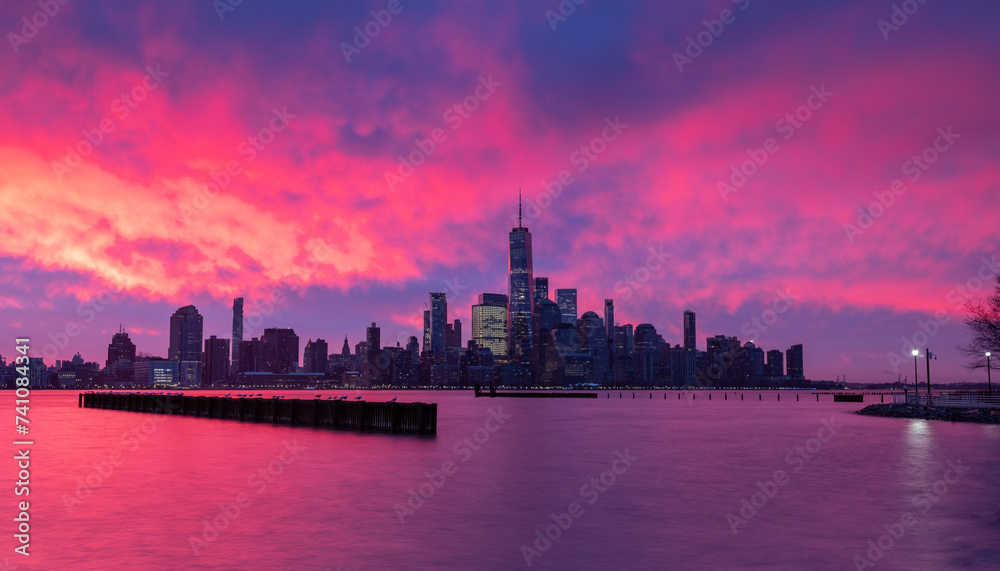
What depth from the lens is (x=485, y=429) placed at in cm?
6147

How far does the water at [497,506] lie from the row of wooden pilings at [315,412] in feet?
28.9

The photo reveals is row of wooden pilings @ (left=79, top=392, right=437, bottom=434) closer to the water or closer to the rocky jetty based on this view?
the water

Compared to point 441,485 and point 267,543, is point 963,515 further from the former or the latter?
point 267,543

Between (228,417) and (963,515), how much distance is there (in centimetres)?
6723

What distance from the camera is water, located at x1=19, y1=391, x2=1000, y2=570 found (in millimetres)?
16109

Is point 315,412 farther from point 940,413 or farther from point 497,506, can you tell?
point 940,413

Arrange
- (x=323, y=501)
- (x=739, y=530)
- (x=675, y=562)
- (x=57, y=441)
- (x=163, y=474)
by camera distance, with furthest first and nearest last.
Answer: (x=57, y=441) < (x=163, y=474) < (x=323, y=501) < (x=739, y=530) < (x=675, y=562)

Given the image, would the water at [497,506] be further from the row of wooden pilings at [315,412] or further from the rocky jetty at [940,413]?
the rocky jetty at [940,413]

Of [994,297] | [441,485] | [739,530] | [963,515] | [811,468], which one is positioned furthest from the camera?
[994,297]

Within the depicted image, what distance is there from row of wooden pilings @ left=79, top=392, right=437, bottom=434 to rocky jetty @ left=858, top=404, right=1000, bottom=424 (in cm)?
4713

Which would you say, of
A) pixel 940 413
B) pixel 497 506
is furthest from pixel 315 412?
pixel 940 413

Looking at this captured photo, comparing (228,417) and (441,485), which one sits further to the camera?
(228,417)

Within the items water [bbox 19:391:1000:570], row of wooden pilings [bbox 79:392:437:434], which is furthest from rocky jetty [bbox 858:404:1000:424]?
row of wooden pilings [bbox 79:392:437:434]

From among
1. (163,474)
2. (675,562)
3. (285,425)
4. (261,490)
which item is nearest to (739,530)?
(675,562)
